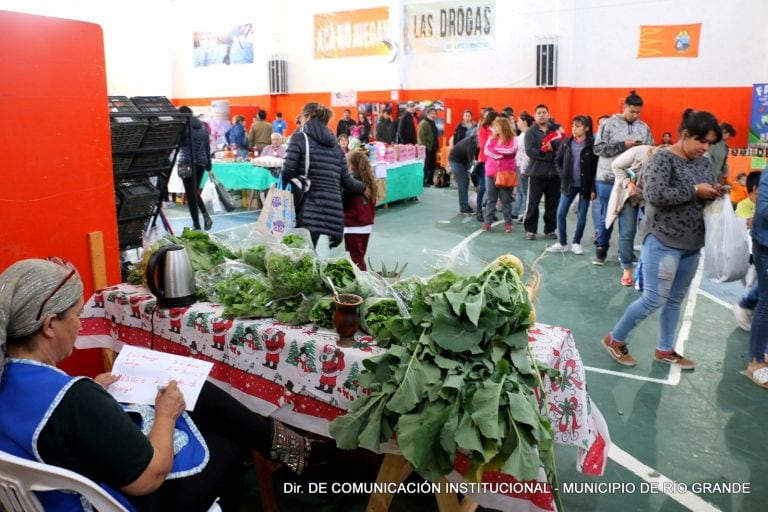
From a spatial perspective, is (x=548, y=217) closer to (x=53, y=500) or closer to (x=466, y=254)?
(x=466, y=254)

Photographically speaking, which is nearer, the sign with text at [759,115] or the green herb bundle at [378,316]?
the green herb bundle at [378,316]

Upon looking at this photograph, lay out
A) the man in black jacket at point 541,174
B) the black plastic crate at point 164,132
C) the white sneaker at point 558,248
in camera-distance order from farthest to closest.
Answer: the man in black jacket at point 541,174 → the white sneaker at point 558,248 → the black plastic crate at point 164,132

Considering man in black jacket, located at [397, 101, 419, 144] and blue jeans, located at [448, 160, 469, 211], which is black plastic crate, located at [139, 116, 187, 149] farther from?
man in black jacket, located at [397, 101, 419, 144]

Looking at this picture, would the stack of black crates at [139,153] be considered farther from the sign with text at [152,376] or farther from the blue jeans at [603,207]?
the blue jeans at [603,207]

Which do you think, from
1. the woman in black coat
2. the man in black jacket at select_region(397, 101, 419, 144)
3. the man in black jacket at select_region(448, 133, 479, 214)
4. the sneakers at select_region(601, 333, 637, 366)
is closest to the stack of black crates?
the woman in black coat

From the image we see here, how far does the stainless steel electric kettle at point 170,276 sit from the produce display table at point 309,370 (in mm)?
49

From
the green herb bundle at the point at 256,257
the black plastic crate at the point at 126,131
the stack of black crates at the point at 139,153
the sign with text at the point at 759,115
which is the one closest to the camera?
the green herb bundle at the point at 256,257

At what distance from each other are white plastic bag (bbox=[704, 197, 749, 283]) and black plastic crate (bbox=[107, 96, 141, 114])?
3538 millimetres

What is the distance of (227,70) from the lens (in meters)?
18.6

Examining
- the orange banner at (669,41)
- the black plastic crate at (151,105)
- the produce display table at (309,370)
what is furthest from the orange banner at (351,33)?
the produce display table at (309,370)

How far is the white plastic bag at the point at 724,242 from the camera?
3.64m

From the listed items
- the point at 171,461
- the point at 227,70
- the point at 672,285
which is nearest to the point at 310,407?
the point at 171,461

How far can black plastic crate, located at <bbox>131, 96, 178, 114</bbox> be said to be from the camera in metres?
4.28

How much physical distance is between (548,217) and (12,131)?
6.37 metres
